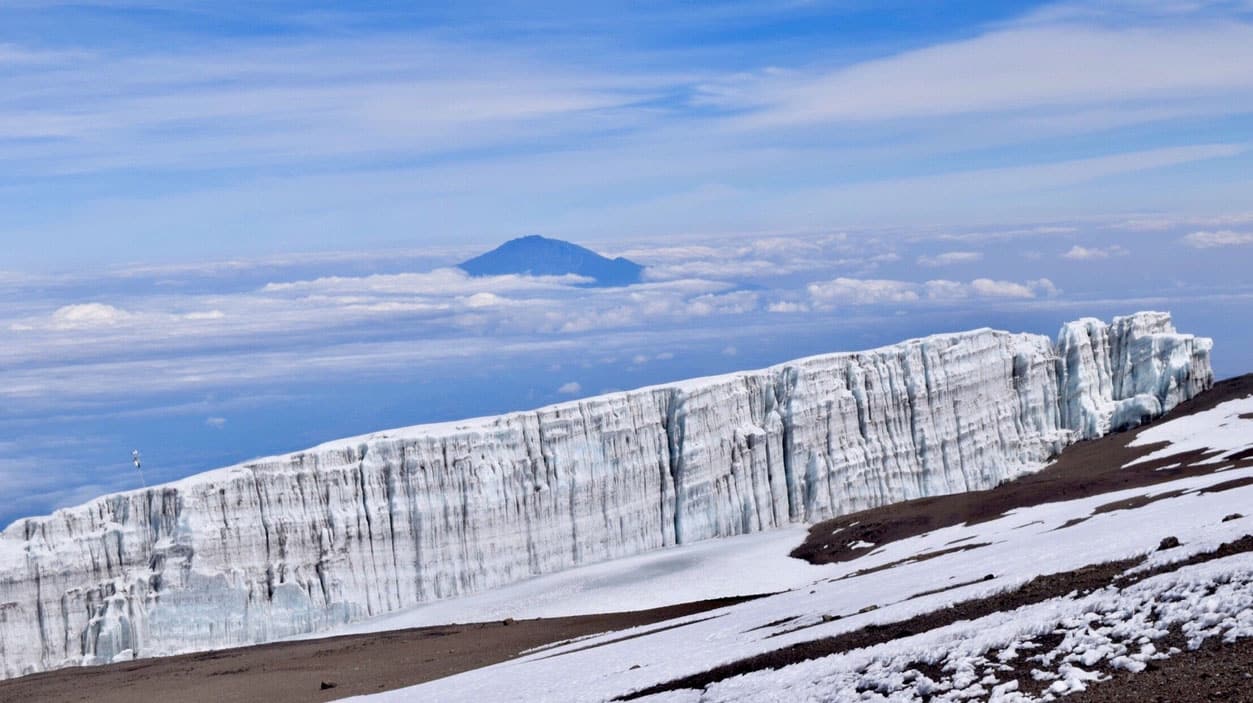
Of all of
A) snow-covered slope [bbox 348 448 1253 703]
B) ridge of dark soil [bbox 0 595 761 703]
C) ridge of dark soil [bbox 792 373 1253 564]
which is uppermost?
snow-covered slope [bbox 348 448 1253 703]

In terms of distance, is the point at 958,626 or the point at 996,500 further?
the point at 996,500

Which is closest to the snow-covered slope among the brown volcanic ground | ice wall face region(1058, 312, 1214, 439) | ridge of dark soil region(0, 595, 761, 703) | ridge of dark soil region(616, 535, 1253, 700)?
ridge of dark soil region(616, 535, 1253, 700)

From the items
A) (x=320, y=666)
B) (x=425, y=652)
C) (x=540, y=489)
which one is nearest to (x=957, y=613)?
(x=425, y=652)

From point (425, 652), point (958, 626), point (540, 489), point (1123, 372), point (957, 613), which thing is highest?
point (958, 626)

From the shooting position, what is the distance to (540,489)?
70250 mm

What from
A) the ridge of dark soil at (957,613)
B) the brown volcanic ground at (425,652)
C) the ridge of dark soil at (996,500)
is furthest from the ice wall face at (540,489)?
the ridge of dark soil at (957,613)

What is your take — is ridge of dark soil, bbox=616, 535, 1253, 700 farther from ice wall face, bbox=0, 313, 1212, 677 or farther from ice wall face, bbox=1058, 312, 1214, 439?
ice wall face, bbox=1058, 312, 1214, 439

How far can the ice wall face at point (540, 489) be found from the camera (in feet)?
198

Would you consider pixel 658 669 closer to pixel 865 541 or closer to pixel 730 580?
pixel 730 580

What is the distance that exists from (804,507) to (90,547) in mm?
41274

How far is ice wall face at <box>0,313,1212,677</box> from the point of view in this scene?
198 ft

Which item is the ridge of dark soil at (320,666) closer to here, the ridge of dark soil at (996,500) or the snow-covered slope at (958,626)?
the snow-covered slope at (958,626)

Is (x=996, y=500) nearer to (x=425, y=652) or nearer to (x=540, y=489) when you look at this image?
(x=540, y=489)

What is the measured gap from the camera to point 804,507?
77812 millimetres
